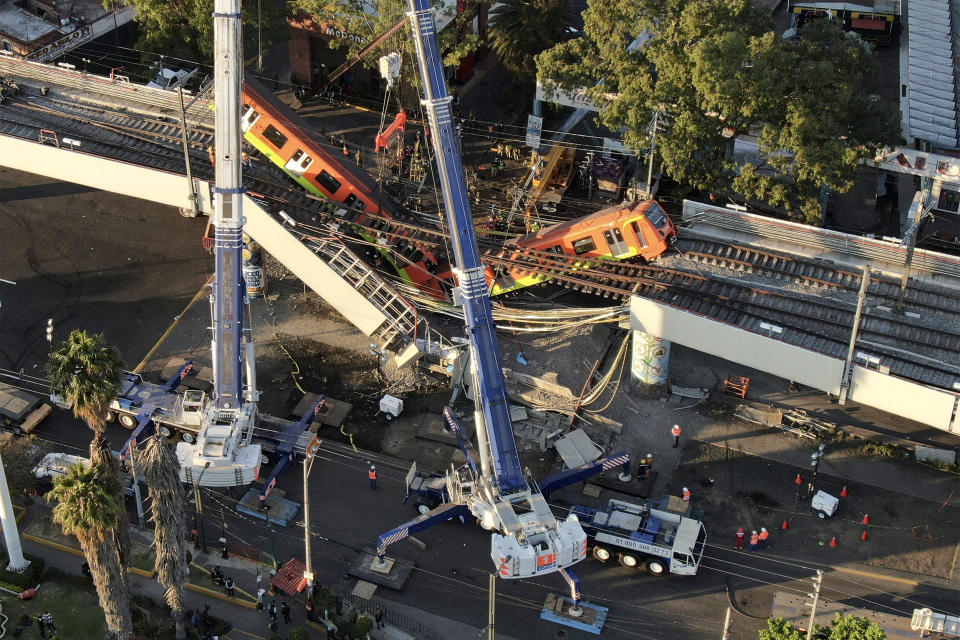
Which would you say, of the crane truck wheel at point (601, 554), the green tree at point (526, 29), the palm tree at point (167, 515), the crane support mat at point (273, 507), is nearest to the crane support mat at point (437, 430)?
the crane support mat at point (273, 507)

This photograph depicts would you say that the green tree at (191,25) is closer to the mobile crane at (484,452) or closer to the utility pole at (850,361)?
the mobile crane at (484,452)

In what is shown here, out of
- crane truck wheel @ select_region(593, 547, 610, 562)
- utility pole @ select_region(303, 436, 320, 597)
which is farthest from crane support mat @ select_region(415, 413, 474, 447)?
crane truck wheel @ select_region(593, 547, 610, 562)

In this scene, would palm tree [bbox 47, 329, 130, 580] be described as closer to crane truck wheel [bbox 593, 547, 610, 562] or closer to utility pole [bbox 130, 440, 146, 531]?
utility pole [bbox 130, 440, 146, 531]

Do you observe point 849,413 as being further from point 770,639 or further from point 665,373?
point 770,639

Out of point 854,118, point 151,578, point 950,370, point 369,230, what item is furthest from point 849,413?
point 151,578

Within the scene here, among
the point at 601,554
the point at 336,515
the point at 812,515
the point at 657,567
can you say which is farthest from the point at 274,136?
the point at 812,515

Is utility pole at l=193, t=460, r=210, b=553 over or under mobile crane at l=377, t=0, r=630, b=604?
under

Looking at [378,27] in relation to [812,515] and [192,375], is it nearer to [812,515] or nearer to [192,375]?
[192,375]
